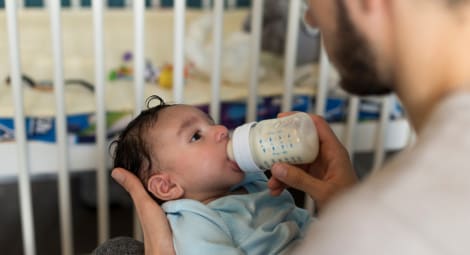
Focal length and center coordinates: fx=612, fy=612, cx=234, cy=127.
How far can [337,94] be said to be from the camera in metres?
1.54

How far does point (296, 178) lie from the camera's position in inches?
36.4

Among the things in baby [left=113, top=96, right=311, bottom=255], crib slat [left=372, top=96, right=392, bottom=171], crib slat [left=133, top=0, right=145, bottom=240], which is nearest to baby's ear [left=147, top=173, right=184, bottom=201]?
baby [left=113, top=96, right=311, bottom=255]

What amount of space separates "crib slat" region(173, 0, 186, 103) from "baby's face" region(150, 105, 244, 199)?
272 mm

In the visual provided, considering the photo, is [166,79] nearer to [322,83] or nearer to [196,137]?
[322,83]

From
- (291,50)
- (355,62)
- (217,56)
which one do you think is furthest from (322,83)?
(355,62)

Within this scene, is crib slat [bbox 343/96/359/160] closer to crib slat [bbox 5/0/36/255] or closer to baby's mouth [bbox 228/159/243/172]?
baby's mouth [bbox 228/159/243/172]

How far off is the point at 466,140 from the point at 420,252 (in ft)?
0.37

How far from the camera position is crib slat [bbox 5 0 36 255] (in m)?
1.19

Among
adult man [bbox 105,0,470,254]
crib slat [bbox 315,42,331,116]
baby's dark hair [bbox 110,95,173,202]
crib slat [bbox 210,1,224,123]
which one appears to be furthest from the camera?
crib slat [bbox 315,42,331,116]

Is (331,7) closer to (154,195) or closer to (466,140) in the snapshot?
(466,140)

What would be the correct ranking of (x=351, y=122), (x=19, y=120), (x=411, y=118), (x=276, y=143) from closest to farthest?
(x=411, y=118)
(x=276, y=143)
(x=19, y=120)
(x=351, y=122)

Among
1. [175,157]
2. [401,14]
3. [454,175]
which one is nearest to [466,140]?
[454,175]

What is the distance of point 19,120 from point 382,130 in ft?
2.84

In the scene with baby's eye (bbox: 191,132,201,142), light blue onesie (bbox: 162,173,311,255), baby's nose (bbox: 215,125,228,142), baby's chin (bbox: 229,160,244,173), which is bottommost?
light blue onesie (bbox: 162,173,311,255)
